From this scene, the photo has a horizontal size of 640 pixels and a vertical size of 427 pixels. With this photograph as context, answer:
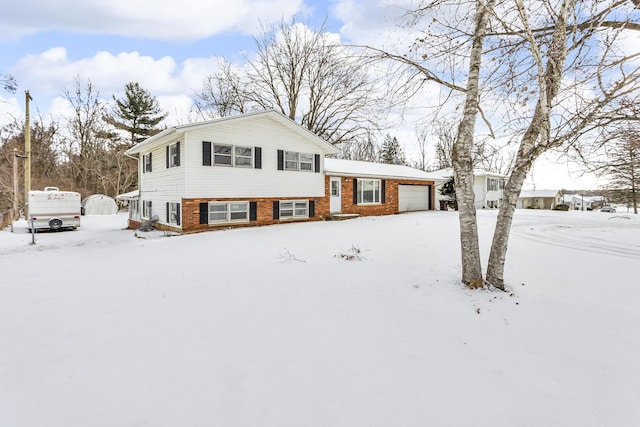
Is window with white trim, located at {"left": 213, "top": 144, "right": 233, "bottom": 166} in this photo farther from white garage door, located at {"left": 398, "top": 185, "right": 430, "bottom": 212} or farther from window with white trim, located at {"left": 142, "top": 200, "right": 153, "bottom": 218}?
white garage door, located at {"left": 398, "top": 185, "right": 430, "bottom": 212}

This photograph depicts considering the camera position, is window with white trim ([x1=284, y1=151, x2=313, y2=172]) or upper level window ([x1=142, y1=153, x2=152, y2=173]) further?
upper level window ([x1=142, y1=153, x2=152, y2=173])

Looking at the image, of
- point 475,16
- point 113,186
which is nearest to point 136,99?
point 113,186

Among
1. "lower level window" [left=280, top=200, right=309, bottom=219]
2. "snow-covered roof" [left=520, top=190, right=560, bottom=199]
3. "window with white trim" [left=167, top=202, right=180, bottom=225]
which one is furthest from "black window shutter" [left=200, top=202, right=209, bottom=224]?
"snow-covered roof" [left=520, top=190, right=560, bottom=199]

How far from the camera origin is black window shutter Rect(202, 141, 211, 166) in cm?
1161

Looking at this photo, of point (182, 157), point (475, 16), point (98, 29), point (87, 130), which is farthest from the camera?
point (87, 130)

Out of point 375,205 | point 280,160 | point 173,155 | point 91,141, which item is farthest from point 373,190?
point 91,141

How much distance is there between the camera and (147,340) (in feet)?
10.6

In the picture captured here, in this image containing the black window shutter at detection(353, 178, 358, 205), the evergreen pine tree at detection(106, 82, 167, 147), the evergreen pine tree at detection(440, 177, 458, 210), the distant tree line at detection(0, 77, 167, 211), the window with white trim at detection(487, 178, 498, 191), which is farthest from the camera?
the evergreen pine tree at detection(106, 82, 167, 147)

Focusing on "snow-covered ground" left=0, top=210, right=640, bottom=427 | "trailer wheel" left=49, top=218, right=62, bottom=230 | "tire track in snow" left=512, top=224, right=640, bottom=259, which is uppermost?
"trailer wheel" left=49, top=218, right=62, bottom=230

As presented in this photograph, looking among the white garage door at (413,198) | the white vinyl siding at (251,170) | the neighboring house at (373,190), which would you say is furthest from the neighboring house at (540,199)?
the white vinyl siding at (251,170)

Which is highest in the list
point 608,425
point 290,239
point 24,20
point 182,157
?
point 24,20

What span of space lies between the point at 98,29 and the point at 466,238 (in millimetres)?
12020

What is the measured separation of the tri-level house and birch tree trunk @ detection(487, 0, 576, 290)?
10.1m

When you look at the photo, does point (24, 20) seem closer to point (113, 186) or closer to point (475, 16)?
point (475, 16)
